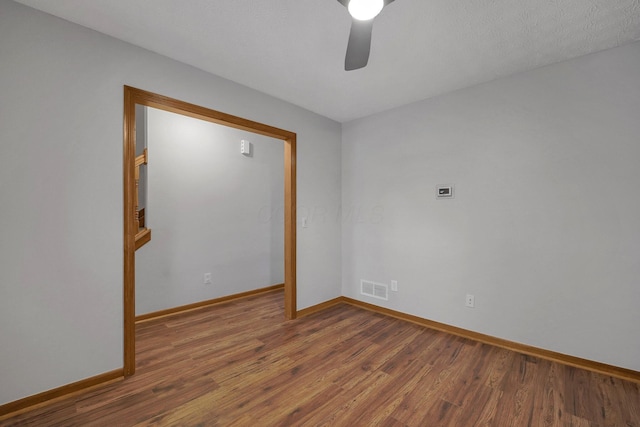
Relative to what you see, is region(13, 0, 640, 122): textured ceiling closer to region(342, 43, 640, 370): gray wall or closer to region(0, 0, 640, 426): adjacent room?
region(0, 0, 640, 426): adjacent room

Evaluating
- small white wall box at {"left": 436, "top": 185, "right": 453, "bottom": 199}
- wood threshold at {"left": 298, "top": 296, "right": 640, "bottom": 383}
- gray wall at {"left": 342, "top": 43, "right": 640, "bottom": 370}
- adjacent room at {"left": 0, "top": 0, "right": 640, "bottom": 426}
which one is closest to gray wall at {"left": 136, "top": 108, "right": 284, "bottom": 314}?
adjacent room at {"left": 0, "top": 0, "right": 640, "bottom": 426}

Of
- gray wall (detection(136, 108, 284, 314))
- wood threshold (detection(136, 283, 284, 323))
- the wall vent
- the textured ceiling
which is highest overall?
the textured ceiling

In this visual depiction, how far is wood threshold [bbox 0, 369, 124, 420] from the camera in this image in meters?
1.58

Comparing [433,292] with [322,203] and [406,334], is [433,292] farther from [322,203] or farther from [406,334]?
[322,203]

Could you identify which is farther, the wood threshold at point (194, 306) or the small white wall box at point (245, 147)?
the small white wall box at point (245, 147)

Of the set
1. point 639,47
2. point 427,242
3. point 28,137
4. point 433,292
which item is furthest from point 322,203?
point 639,47

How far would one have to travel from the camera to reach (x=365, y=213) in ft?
11.5

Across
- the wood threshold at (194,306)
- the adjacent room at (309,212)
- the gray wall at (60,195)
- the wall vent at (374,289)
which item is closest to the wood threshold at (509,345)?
the adjacent room at (309,212)

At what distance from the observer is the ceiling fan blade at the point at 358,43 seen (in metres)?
1.34

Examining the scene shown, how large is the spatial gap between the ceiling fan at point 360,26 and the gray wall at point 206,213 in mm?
2549

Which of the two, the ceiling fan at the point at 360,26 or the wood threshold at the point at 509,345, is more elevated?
the ceiling fan at the point at 360,26

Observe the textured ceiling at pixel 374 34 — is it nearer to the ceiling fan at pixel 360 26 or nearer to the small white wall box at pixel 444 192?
the ceiling fan at pixel 360 26

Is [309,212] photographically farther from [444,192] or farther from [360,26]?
[360,26]

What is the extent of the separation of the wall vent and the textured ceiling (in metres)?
2.32
